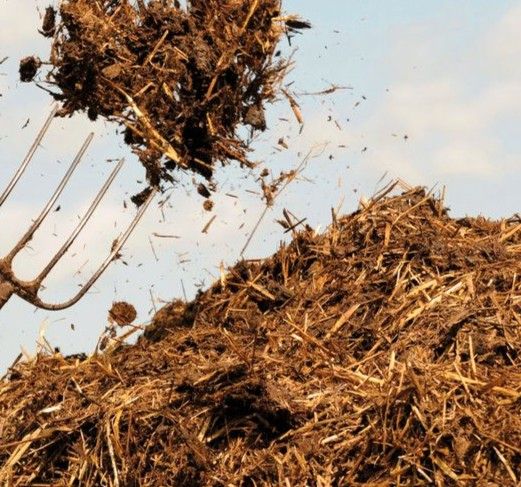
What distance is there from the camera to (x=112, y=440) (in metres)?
4.57

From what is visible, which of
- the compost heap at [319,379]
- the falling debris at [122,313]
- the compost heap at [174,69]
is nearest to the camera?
the compost heap at [319,379]

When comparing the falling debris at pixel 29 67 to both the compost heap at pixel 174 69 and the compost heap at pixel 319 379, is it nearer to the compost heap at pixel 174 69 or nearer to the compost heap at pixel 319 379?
the compost heap at pixel 174 69

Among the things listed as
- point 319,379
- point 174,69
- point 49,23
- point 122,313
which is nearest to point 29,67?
point 49,23

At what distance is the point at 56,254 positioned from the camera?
265 inches

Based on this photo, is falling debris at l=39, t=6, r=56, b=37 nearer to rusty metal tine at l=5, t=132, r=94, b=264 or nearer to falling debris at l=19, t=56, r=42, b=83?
falling debris at l=19, t=56, r=42, b=83

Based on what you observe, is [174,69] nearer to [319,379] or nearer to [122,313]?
[122,313]

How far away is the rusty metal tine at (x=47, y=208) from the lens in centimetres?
661

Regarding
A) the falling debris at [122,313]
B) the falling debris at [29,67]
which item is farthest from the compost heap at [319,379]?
the falling debris at [29,67]

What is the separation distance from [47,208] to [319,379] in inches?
109

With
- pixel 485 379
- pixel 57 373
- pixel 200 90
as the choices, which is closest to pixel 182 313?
pixel 57 373

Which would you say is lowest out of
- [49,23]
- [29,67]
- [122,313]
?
[122,313]

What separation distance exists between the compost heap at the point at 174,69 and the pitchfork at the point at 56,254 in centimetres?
75

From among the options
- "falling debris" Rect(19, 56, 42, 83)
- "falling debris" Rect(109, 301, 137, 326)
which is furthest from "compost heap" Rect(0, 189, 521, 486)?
"falling debris" Rect(19, 56, 42, 83)

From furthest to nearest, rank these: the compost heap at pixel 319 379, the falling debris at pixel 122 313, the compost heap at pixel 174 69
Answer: the falling debris at pixel 122 313, the compost heap at pixel 174 69, the compost heap at pixel 319 379
